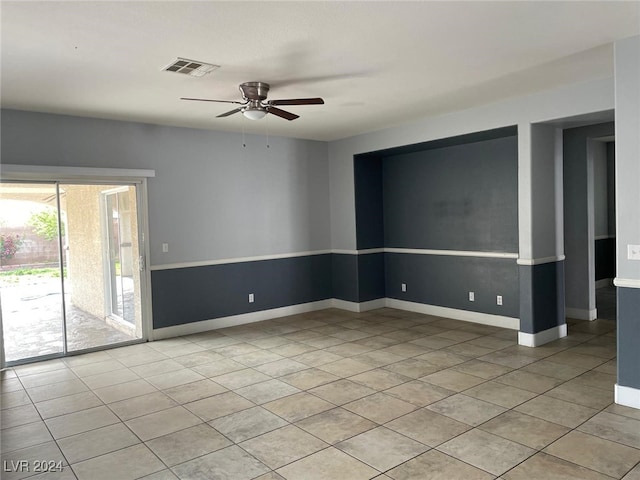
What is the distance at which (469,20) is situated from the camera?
2.90m

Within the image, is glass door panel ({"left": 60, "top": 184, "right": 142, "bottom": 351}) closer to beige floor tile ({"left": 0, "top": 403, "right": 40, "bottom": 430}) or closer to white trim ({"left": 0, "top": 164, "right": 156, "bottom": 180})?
white trim ({"left": 0, "top": 164, "right": 156, "bottom": 180})

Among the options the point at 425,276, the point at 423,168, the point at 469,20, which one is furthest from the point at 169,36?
the point at 425,276

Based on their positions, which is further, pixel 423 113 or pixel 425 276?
pixel 425 276

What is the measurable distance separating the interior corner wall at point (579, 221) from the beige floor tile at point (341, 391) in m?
3.78

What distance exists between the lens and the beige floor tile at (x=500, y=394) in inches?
140

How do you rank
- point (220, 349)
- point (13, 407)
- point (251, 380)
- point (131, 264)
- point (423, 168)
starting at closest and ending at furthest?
1. point (13, 407)
2. point (251, 380)
3. point (220, 349)
4. point (131, 264)
5. point (423, 168)

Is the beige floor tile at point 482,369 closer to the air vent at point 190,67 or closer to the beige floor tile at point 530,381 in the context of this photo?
the beige floor tile at point 530,381

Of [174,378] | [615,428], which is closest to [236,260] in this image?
[174,378]

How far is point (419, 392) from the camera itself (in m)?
3.80

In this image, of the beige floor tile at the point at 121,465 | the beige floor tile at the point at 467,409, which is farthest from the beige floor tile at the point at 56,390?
the beige floor tile at the point at 467,409

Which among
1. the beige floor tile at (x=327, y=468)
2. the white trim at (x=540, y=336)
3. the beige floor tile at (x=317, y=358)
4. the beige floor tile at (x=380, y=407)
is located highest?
the white trim at (x=540, y=336)

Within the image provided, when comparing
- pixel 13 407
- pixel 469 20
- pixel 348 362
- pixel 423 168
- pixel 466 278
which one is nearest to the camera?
pixel 469 20

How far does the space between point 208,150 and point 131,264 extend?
1.74m

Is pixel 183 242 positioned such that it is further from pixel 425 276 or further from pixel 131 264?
pixel 425 276
